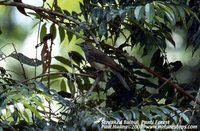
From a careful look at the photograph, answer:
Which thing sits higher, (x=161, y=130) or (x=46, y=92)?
(x=46, y=92)

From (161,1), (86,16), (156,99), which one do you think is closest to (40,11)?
(86,16)

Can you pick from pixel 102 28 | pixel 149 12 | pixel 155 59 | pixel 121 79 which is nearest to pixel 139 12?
pixel 149 12

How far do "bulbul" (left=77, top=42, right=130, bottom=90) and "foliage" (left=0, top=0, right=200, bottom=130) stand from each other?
3cm

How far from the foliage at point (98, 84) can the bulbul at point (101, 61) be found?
3 centimetres

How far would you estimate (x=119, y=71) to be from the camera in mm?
1955

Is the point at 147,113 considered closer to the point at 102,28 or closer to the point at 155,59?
the point at 102,28

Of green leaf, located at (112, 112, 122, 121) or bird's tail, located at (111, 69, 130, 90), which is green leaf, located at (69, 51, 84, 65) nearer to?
bird's tail, located at (111, 69, 130, 90)

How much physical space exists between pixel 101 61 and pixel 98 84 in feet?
0.47

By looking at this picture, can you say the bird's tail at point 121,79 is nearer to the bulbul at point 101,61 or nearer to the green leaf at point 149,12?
the bulbul at point 101,61

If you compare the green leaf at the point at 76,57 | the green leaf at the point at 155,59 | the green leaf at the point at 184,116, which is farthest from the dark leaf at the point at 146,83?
the green leaf at the point at 184,116

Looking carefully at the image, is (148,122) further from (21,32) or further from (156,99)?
(21,32)

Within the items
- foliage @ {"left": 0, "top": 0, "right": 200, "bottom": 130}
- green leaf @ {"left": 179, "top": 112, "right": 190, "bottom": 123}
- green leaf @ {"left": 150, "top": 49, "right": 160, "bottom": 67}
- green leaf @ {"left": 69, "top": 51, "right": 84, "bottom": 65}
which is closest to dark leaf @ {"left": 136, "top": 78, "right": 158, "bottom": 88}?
foliage @ {"left": 0, "top": 0, "right": 200, "bottom": 130}

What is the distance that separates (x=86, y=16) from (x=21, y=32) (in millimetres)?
1025

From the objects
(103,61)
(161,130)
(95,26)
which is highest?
(95,26)
